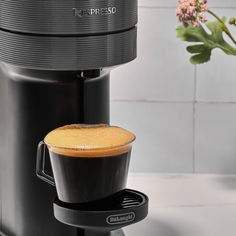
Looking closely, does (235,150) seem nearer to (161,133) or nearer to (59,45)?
(161,133)

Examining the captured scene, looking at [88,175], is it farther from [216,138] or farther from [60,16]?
[216,138]

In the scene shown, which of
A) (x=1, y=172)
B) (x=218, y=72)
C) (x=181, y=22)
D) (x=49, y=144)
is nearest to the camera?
(x=49, y=144)

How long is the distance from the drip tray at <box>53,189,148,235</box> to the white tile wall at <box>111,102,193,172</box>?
0.49 metres

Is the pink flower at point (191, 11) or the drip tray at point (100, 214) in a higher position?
the pink flower at point (191, 11)

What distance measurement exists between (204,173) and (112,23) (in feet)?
1.94

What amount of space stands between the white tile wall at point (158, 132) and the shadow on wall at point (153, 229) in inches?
9.3

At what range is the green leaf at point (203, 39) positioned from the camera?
5.23 ft

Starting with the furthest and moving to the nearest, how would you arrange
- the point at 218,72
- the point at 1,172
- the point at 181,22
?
1. the point at 218,72
2. the point at 181,22
3. the point at 1,172

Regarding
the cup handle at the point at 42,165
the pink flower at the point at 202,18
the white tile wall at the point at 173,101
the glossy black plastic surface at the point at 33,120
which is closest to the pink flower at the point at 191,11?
the pink flower at the point at 202,18

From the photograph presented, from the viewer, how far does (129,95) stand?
172 cm

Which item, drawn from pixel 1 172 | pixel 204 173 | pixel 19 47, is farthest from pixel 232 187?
pixel 19 47

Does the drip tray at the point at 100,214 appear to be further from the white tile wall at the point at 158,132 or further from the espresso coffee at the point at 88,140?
the white tile wall at the point at 158,132

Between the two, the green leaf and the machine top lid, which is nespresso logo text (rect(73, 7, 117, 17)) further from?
the green leaf

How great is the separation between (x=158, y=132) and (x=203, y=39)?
221mm
